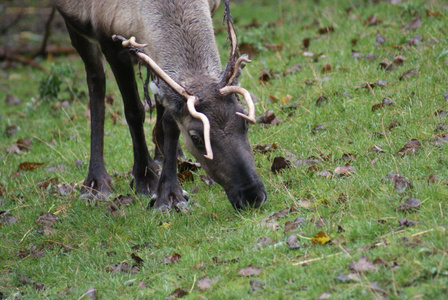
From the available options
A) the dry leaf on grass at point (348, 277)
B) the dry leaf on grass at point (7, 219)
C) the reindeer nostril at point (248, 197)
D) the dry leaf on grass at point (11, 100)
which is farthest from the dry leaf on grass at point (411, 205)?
the dry leaf on grass at point (11, 100)

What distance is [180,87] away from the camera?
15.6ft

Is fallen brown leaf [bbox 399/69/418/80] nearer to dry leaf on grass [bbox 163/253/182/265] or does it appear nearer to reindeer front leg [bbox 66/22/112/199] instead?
reindeer front leg [bbox 66/22/112/199]

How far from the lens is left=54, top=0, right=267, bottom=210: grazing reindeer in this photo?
472 cm

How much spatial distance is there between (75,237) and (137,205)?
0.72 meters

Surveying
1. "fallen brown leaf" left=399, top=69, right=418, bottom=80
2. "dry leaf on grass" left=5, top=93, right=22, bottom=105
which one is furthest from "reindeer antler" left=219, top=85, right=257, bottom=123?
"dry leaf on grass" left=5, top=93, right=22, bottom=105

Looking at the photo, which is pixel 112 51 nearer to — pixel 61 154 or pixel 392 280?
pixel 61 154

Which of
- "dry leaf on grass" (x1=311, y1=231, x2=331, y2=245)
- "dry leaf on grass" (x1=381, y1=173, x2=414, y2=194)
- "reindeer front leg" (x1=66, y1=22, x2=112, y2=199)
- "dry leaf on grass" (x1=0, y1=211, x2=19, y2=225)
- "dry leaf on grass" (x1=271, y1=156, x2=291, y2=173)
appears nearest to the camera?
"dry leaf on grass" (x1=311, y1=231, x2=331, y2=245)

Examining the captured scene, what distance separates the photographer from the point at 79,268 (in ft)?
15.5

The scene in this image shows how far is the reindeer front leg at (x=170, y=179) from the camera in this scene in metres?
5.46

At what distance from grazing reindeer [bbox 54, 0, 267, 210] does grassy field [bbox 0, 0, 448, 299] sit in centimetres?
29

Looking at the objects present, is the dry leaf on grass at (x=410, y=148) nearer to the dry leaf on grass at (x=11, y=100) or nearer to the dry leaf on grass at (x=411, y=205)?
the dry leaf on grass at (x=411, y=205)

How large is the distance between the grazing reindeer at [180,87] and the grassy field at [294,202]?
0.29 meters

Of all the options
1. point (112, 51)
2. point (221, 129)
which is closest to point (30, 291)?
point (221, 129)

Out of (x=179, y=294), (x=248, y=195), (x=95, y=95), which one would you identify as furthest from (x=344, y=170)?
(x=95, y=95)
